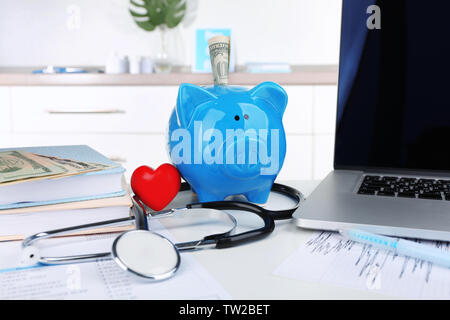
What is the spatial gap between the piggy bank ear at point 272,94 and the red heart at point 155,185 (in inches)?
6.3

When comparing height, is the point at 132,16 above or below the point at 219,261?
above

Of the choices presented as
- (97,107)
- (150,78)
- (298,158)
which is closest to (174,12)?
(150,78)

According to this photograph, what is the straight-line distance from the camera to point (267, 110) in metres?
0.56

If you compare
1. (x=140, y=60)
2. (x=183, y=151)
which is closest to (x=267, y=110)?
(x=183, y=151)

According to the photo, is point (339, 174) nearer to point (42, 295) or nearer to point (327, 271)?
point (327, 271)

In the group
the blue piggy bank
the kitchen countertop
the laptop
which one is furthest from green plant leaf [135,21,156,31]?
the blue piggy bank

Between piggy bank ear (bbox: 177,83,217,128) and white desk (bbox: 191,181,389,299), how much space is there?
0.63 feet

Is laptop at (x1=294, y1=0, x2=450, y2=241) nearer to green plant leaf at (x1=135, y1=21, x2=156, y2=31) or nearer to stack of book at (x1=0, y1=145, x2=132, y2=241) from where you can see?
stack of book at (x1=0, y1=145, x2=132, y2=241)

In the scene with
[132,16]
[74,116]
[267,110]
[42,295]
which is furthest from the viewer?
[132,16]

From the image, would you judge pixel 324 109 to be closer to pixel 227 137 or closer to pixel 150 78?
pixel 150 78

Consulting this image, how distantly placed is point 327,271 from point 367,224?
0.11 meters

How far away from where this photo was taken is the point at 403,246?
407mm

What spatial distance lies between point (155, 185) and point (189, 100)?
0.12 m

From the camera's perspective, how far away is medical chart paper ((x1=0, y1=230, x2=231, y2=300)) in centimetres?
34
